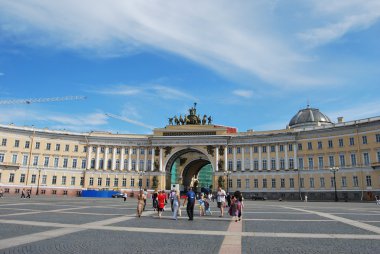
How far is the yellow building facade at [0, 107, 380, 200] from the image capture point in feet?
204

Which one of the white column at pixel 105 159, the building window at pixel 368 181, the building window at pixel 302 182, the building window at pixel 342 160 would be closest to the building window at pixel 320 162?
the building window at pixel 342 160

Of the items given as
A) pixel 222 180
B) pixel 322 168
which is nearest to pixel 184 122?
pixel 222 180

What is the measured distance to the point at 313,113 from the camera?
81.9 metres

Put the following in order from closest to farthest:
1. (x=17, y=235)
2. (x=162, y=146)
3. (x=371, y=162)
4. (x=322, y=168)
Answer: (x=17, y=235) → (x=371, y=162) → (x=322, y=168) → (x=162, y=146)

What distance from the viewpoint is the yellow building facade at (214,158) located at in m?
62.3

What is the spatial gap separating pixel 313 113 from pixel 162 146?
130 feet

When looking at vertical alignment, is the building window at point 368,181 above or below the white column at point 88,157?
below

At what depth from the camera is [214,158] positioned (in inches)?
3081

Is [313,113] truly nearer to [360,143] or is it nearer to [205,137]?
[360,143]

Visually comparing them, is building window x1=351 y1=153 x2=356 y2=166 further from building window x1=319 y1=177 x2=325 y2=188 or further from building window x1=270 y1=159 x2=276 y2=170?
building window x1=270 y1=159 x2=276 y2=170

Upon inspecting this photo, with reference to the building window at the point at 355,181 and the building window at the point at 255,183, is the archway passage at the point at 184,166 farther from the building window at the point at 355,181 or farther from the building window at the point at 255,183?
the building window at the point at 355,181

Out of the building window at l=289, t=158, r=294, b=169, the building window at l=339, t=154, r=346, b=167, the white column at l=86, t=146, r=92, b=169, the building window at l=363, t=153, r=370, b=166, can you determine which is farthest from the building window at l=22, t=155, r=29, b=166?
the building window at l=363, t=153, r=370, b=166

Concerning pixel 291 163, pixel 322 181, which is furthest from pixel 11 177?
pixel 322 181

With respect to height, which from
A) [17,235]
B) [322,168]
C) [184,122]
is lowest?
[17,235]
